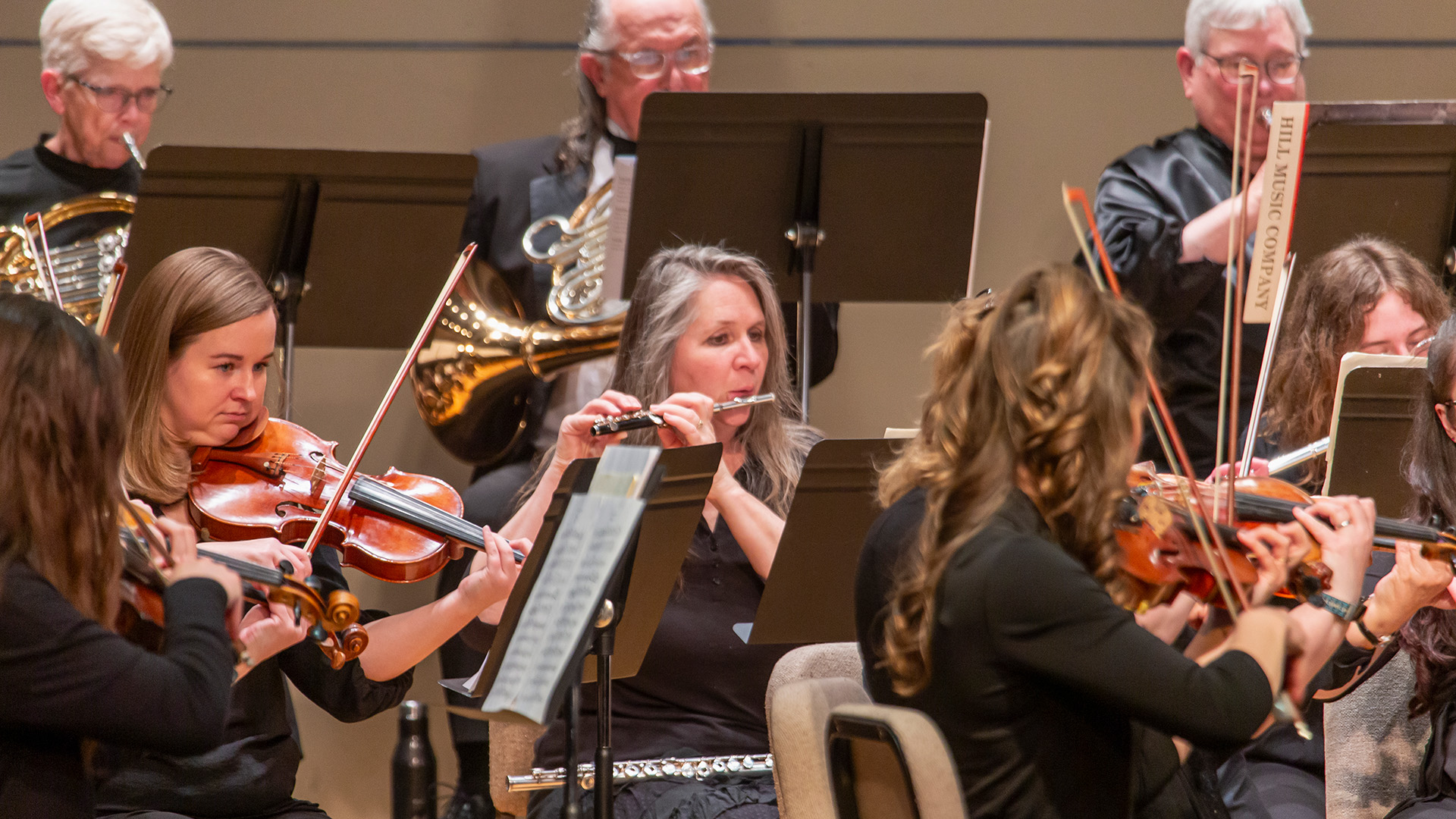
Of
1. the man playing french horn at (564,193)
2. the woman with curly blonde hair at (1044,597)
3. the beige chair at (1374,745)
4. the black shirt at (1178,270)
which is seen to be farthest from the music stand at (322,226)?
the beige chair at (1374,745)

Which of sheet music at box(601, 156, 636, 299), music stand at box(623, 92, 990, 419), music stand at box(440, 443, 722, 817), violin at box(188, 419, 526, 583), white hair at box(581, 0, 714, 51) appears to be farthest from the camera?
white hair at box(581, 0, 714, 51)

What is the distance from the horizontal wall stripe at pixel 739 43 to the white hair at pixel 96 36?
0.94m

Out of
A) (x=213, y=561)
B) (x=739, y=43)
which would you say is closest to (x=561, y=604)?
(x=213, y=561)

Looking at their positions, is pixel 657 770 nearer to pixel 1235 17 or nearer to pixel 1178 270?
pixel 1178 270

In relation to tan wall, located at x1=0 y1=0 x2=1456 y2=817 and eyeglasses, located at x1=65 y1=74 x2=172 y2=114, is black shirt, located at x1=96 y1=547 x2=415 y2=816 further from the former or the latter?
tan wall, located at x1=0 y1=0 x2=1456 y2=817

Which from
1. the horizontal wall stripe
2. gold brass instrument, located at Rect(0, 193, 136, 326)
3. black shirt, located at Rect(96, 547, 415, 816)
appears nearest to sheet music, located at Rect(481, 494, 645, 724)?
black shirt, located at Rect(96, 547, 415, 816)

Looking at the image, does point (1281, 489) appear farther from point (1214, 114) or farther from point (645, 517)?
point (1214, 114)

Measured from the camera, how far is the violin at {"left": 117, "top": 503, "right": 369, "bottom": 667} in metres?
1.56

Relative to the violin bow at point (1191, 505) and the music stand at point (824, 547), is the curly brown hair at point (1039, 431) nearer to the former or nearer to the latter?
the violin bow at point (1191, 505)

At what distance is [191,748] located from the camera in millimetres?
1467

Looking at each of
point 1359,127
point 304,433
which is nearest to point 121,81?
point 304,433

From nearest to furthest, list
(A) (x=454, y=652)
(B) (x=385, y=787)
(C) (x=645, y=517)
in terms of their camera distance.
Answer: (C) (x=645, y=517) → (A) (x=454, y=652) → (B) (x=385, y=787)

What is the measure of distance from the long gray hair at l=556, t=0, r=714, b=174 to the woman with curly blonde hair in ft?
5.60

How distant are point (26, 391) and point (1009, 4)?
2.91m
